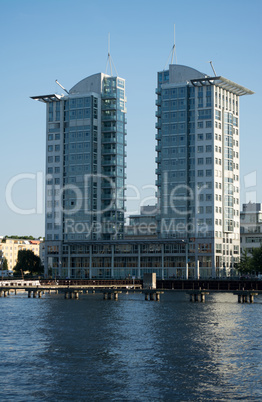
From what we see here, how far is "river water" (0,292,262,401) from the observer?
177ft

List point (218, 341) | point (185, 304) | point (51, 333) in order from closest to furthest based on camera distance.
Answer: point (218, 341), point (51, 333), point (185, 304)

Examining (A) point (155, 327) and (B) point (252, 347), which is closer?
(B) point (252, 347)

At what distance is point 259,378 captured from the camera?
5884 centimetres

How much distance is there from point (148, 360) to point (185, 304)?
250ft

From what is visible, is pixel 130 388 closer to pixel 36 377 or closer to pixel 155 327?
pixel 36 377

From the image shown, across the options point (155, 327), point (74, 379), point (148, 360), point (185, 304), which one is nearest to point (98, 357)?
point (148, 360)

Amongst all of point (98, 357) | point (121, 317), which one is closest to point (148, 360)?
point (98, 357)

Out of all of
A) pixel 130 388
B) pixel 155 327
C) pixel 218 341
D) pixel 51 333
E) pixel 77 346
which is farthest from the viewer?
pixel 155 327

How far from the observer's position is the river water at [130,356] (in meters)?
54.0

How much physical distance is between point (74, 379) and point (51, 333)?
31.3 metres

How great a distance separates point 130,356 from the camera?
70438 millimetres

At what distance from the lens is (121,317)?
371ft

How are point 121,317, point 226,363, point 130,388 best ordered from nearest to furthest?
point 130,388 → point 226,363 → point 121,317

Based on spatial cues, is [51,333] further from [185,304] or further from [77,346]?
[185,304]
